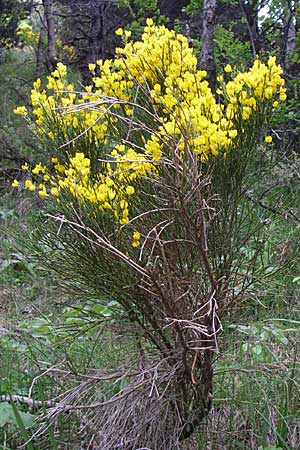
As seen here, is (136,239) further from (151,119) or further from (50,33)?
(50,33)

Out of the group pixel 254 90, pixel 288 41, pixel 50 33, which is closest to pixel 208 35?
pixel 288 41

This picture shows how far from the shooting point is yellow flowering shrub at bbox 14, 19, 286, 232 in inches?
68.8

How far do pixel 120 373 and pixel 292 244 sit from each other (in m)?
0.80

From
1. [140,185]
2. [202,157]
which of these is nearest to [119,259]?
[140,185]

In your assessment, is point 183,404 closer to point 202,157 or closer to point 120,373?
point 120,373

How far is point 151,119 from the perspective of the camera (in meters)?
2.06

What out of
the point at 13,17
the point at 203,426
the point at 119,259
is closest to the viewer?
the point at 119,259

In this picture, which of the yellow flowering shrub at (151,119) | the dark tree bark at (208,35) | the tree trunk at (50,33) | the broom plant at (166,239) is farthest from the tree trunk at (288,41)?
the broom plant at (166,239)

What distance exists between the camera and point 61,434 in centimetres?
207

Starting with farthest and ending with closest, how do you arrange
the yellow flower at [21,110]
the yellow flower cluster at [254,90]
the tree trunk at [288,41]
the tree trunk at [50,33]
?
the tree trunk at [50,33] → the tree trunk at [288,41] → the yellow flower at [21,110] → the yellow flower cluster at [254,90]

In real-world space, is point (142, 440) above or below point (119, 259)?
below

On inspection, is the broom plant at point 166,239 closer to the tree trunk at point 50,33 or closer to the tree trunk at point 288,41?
the tree trunk at point 288,41

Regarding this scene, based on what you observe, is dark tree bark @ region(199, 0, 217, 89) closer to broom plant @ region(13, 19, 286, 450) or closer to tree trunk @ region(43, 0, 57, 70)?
tree trunk @ region(43, 0, 57, 70)

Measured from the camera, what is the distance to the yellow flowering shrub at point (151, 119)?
5.74 ft
